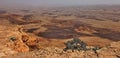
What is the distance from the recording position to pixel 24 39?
2984 cm

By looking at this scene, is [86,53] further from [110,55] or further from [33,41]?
[33,41]

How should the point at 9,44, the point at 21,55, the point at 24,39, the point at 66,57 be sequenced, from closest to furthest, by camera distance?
the point at 66,57 → the point at 21,55 → the point at 9,44 → the point at 24,39

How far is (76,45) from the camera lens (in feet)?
48.0

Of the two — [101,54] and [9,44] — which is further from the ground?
[101,54]

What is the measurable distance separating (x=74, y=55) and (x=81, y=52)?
55 centimetres

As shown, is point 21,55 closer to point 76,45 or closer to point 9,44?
point 76,45

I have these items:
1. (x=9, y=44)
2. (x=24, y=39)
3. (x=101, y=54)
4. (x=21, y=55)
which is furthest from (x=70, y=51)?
(x=24, y=39)

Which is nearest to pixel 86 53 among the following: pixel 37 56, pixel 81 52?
pixel 81 52

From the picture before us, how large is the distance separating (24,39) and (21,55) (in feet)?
52.2

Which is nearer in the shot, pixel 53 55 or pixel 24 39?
pixel 53 55

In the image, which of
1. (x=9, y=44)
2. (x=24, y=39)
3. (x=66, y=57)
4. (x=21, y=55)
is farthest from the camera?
(x=24, y=39)

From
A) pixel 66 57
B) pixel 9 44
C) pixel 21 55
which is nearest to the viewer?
pixel 66 57

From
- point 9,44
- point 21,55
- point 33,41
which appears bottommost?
point 33,41

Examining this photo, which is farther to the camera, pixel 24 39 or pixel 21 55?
pixel 24 39
